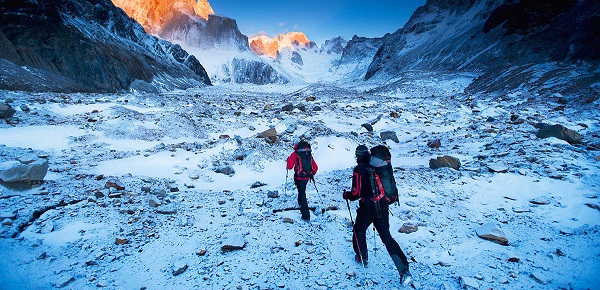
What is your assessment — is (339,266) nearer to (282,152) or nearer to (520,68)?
(282,152)

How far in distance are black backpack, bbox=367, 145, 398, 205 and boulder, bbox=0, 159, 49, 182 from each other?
676 cm

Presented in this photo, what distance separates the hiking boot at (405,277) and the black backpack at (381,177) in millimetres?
934

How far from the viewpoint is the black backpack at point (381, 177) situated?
3.93 m

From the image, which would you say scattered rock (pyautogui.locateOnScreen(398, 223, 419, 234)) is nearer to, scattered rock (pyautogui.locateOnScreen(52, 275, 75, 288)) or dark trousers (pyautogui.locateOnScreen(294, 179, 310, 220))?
dark trousers (pyautogui.locateOnScreen(294, 179, 310, 220))

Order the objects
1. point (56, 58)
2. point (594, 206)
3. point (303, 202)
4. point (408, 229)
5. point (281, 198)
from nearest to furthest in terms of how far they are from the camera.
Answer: point (408, 229) < point (594, 206) < point (303, 202) < point (281, 198) < point (56, 58)

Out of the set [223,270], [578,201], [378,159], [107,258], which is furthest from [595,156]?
[107,258]

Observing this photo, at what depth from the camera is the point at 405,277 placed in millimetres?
3795

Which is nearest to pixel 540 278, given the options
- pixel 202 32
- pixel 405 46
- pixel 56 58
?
pixel 56 58

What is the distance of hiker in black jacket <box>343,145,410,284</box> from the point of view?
12.7ft

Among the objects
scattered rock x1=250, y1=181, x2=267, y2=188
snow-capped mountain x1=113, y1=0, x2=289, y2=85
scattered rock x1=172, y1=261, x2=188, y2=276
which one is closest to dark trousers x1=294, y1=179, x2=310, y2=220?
scattered rock x1=172, y1=261, x2=188, y2=276

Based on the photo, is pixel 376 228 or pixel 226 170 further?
pixel 226 170

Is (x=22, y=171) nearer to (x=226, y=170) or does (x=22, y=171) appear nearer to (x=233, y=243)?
(x=226, y=170)

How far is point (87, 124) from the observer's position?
1174 centimetres

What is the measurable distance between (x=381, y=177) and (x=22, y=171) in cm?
697
